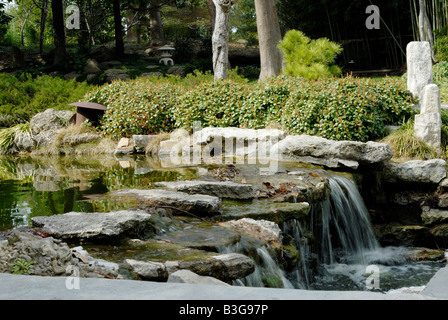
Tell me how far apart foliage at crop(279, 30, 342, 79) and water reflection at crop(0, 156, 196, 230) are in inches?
184

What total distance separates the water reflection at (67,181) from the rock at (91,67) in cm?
1101

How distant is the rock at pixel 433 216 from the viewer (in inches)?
309

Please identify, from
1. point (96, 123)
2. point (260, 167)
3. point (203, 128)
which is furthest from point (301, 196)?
point (96, 123)

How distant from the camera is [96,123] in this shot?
12.6 m

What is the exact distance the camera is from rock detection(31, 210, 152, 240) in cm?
398

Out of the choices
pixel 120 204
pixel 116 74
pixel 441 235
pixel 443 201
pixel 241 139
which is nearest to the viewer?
pixel 120 204

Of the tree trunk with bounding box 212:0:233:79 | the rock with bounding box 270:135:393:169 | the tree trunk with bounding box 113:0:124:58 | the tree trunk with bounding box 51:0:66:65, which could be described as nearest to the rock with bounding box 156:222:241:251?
the rock with bounding box 270:135:393:169

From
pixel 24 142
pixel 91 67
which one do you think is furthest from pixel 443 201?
pixel 91 67

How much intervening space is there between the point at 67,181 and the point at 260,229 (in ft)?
14.2

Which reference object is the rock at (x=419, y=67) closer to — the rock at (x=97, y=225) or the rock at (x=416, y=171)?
the rock at (x=416, y=171)

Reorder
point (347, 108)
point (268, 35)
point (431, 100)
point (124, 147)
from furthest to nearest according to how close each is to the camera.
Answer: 1. point (268, 35)
2. point (124, 147)
3. point (347, 108)
4. point (431, 100)

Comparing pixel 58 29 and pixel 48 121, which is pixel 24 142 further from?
pixel 58 29

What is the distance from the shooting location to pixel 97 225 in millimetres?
4051
